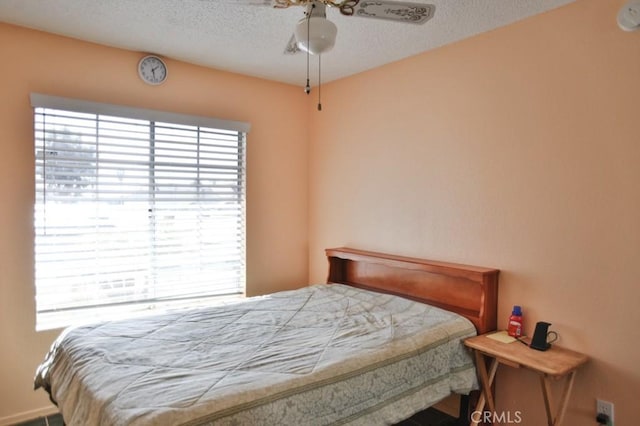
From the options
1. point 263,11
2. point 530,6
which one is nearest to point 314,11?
point 263,11

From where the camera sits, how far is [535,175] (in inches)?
89.1

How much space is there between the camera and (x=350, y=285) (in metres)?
3.36

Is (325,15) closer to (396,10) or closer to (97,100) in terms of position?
(396,10)

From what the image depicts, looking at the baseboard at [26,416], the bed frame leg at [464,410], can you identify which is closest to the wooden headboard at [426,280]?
the bed frame leg at [464,410]

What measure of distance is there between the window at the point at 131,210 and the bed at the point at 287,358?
28.4 inches

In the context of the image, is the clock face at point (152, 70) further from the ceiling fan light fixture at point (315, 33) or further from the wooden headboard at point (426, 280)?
the wooden headboard at point (426, 280)

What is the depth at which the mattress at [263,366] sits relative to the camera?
1422 mm

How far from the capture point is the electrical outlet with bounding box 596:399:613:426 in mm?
1973

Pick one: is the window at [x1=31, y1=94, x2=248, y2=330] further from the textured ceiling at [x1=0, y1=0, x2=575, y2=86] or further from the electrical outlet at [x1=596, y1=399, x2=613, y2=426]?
the electrical outlet at [x1=596, y1=399, x2=613, y2=426]

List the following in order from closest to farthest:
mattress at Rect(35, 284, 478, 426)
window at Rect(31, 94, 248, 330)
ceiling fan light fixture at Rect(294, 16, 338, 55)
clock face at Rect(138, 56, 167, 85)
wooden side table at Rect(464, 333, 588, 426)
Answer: mattress at Rect(35, 284, 478, 426)
ceiling fan light fixture at Rect(294, 16, 338, 55)
wooden side table at Rect(464, 333, 588, 426)
window at Rect(31, 94, 248, 330)
clock face at Rect(138, 56, 167, 85)

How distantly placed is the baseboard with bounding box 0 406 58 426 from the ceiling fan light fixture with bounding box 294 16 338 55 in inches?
111

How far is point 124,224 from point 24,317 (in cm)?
83

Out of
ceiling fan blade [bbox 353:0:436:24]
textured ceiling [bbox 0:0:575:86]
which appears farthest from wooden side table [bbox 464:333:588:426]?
textured ceiling [bbox 0:0:575:86]

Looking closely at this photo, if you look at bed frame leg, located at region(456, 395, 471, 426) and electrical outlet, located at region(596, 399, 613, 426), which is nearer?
electrical outlet, located at region(596, 399, 613, 426)
